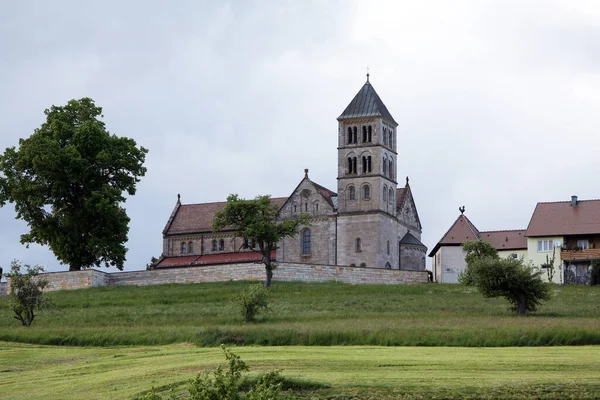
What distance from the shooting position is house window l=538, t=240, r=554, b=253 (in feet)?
315

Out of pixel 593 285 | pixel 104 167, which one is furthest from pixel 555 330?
pixel 104 167

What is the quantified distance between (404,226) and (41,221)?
1396 inches

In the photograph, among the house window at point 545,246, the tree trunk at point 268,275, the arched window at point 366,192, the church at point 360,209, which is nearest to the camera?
the tree trunk at point 268,275

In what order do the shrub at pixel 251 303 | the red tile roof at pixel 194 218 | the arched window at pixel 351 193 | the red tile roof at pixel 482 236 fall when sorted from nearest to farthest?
the shrub at pixel 251 303
the red tile roof at pixel 482 236
the arched window at pixel 351 193
the red tile roof at pixel 194 218

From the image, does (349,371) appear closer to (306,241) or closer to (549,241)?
(549,241)

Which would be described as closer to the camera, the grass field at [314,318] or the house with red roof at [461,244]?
the grass field at [314,318]

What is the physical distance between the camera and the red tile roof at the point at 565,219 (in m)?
95.5

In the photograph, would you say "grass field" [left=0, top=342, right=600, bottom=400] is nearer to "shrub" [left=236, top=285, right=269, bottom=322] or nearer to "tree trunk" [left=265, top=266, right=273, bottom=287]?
"shrub" [left=236, top=285, right=269, bottom=322]

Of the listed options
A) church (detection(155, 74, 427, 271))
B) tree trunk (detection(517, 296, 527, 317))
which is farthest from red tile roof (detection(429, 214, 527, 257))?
tree trunk (detection(517, 296, 527, 317))

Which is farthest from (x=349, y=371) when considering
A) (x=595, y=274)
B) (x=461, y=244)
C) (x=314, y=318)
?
(x=461, y=244)

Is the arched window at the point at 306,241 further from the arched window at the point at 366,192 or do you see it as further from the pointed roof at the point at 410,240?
the pointed roof at the point at 410,240

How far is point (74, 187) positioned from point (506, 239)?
35359 mm

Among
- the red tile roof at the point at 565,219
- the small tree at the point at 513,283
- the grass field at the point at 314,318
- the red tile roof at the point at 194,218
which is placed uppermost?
the red tile roof at the point at 194,218

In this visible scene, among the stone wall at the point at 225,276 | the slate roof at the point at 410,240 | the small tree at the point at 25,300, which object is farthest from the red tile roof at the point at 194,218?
the small tree at the point at 25,300
